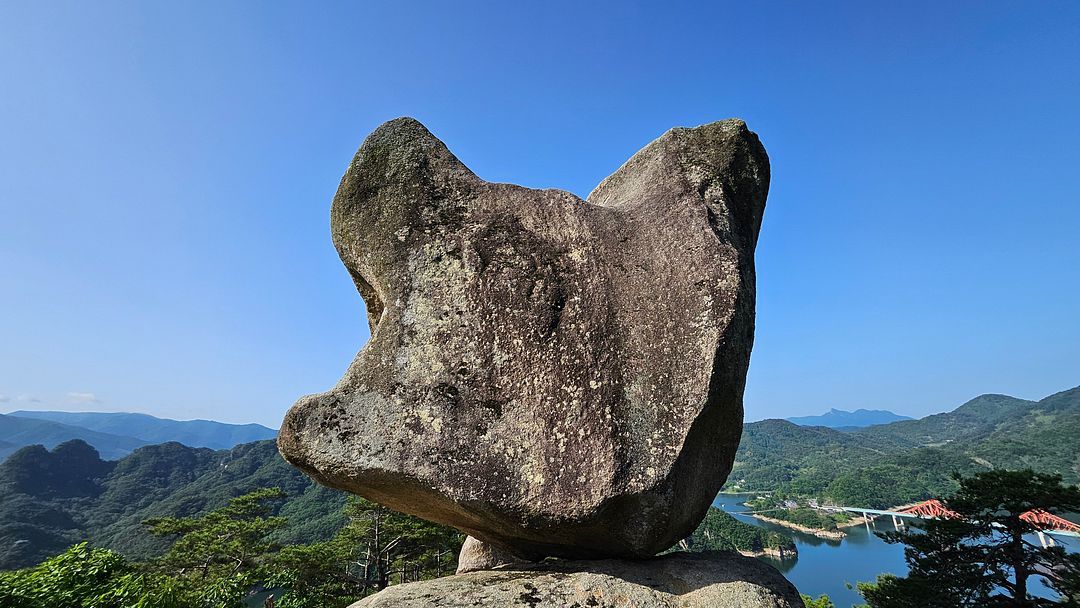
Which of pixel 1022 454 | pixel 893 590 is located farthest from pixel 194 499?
pixel 1022 454

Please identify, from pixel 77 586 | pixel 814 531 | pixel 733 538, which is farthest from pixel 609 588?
pixel 814 531

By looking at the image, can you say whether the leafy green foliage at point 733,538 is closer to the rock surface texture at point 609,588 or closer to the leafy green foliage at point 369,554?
the leafy green foliage at point 369,554

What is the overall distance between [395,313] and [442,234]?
894 mm

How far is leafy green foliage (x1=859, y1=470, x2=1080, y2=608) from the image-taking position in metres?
13.1

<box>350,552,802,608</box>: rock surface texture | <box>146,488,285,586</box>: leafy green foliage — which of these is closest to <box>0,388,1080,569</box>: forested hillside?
<box>146,488,285,586</box>: leafy green foliage

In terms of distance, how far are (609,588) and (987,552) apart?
16091mm

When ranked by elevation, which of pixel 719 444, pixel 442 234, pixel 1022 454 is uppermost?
pixel 442 234

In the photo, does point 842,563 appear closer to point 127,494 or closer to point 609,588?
point 609,588

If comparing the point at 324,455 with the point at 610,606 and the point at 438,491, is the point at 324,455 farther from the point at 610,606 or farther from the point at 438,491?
the point at 610,606

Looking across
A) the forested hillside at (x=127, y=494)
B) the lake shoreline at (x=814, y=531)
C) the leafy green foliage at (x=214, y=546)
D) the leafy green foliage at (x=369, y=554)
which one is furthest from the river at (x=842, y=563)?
the forested hillside at (x=127, y=494)

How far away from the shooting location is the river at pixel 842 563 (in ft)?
183

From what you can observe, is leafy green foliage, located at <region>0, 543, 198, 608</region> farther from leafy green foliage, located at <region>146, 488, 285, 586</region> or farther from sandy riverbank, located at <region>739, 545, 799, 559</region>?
sandy riverbank, located at <region>739, 545, 799, 559</region>

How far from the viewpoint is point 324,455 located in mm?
4172

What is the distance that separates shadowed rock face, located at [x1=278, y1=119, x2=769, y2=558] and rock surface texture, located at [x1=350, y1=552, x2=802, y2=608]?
0.22 metres
